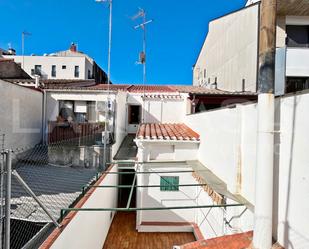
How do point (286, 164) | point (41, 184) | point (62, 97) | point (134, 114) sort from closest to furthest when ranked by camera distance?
point (286, 164) → point (41, 184) → point (62, 97) → point (134, 114)

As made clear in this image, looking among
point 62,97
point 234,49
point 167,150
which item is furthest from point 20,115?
point 234,49

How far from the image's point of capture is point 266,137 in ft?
9.83

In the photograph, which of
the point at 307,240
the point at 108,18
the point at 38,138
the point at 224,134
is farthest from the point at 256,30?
the point at 38,138

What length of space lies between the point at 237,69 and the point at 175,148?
295 inches

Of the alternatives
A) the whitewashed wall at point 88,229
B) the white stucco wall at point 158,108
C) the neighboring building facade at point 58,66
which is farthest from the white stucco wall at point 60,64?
the whitewashed wall at point 88,229

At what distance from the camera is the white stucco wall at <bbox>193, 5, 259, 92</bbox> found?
12.1 m

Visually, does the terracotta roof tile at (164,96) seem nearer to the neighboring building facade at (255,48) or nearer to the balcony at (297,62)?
the neighboring building facade at (255,48)

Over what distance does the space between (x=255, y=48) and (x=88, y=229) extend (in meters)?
11.1

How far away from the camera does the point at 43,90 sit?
1332 centimetres

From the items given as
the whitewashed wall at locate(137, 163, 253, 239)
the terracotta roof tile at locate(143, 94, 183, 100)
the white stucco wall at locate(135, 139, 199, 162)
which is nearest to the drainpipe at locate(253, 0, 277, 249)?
the whitewashed wall at locate(137, 163, 253, 239)

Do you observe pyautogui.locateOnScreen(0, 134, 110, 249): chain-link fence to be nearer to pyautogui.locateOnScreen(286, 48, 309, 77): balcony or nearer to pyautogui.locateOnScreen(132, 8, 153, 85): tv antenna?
pyautogui.locateOnScreen(132, 8, 153, 85): tv antenna

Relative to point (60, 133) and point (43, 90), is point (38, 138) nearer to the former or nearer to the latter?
point (60, 133)


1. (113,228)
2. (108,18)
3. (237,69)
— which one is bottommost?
(113,228)

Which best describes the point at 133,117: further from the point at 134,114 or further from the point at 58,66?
the point at 58,66
